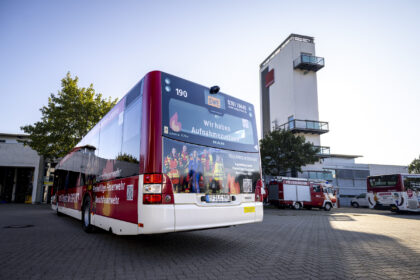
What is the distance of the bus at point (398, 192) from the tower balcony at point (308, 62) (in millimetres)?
21750

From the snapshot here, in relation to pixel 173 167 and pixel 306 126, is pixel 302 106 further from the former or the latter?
pixel 173 167

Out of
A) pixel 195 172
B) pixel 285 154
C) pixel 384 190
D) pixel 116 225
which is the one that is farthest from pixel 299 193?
pixel 116 225

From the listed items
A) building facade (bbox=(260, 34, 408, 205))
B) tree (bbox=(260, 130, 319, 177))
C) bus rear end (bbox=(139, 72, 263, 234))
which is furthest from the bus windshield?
bus rear end (bbox=(139, 72, 263, 234))

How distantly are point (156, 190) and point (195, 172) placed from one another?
847 mm

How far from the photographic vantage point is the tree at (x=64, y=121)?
70.3 ft

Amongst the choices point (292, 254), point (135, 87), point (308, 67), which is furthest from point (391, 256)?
point (308, 67)

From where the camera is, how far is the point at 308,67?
38.8 meters

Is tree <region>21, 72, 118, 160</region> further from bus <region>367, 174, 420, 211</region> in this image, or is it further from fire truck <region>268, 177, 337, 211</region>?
bus <region>367, 174, 420, 211</region>

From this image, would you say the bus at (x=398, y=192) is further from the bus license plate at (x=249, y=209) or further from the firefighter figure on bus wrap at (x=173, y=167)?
the firefighter figure on bus wrap at (x=173, y=167)

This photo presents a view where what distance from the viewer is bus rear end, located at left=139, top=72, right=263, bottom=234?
14.0ft

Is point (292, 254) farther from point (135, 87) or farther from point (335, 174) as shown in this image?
point (335, 174)

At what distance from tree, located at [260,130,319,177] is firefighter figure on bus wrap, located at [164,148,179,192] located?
24986 millimetres

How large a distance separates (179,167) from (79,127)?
20574mm

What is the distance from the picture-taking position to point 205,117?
5312 millimetres
